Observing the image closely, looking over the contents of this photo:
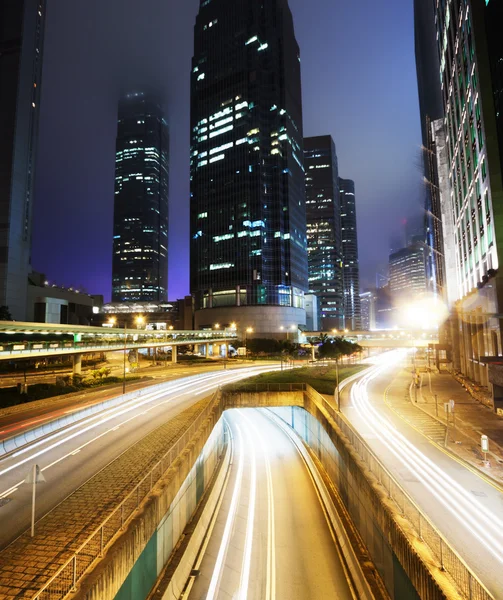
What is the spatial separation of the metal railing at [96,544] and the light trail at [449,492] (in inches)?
522

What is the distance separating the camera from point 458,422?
94.1 ft

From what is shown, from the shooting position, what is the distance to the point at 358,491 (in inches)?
666

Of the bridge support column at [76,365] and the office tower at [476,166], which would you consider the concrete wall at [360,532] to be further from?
the bridge support column at [76,365]

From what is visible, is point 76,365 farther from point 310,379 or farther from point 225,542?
point 225,542

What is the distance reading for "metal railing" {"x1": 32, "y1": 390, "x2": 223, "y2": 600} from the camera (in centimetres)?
794

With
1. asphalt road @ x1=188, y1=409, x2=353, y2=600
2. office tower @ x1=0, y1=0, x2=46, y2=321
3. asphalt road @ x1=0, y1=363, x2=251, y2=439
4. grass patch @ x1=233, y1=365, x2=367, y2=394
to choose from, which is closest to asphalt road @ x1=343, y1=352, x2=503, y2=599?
asphalt road @ x1=188, y1=409, x2=353, y2=600

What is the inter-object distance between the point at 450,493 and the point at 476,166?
41.7 metres

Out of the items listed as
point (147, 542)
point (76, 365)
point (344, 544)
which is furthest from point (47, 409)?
point (344, 544)

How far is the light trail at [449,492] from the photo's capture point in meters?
13.3

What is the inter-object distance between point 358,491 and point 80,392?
31775 mm

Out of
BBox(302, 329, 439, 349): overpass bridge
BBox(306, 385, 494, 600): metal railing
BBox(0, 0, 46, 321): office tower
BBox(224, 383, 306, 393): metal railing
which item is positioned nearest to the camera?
BBox(306, 385, 494, 600): metal railing

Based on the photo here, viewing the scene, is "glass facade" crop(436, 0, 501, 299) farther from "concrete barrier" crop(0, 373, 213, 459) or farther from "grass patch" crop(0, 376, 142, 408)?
"grass patch" crop(0, 376, 142, 408)

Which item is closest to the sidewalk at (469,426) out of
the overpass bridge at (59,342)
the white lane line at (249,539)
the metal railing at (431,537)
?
the metal railing at (431,537)

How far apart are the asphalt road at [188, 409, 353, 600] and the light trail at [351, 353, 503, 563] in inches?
236
